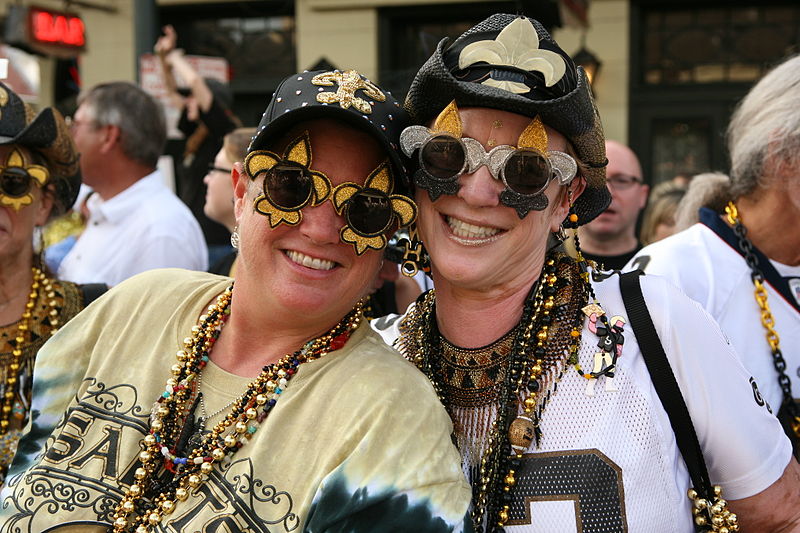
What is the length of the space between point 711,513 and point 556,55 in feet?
3.93

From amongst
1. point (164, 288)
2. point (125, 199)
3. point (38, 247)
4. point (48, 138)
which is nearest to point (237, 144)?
point (125, 199)

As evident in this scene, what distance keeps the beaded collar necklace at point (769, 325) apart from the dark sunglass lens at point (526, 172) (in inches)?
46.3

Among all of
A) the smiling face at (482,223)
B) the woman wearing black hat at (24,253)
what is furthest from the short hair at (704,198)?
the woman wearing black hat at (24,253)

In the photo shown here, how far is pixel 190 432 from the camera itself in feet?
6.51

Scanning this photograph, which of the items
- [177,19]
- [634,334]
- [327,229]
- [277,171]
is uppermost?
[177,19]

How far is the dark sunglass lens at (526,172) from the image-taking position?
6.69ft

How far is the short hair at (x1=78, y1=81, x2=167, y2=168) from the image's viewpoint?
4578mm

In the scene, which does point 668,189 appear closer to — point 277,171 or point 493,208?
point 493,208

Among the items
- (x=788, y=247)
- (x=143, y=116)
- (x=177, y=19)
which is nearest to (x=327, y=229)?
(x=788, y=247)

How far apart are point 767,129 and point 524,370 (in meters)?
1.40

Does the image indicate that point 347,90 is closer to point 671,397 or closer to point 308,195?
point 308,195

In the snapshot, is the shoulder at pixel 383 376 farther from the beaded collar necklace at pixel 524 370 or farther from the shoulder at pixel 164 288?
the shoulder at pixel 164 288

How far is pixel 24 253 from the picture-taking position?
2895mm

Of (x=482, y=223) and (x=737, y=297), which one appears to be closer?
(x=482, y=223)
